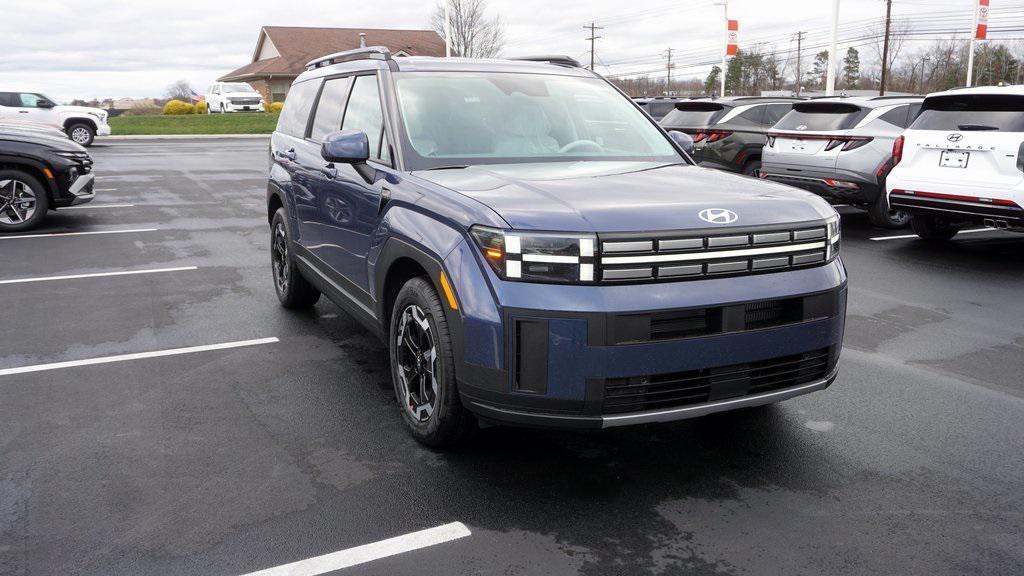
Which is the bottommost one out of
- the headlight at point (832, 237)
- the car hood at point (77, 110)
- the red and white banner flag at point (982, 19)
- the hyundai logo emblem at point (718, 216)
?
the headlight at point (832, 237)

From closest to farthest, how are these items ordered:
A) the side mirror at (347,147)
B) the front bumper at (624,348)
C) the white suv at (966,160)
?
the front bumper at (624,348)
the side mirror at (347,147)
the white suv at (966,160)

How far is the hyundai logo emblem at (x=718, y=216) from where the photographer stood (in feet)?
11.5

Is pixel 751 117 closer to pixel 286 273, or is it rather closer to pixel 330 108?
pixel 286 273

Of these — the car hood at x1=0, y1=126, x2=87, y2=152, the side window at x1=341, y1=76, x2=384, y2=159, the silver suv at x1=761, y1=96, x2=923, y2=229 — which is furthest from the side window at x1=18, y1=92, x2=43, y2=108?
the side window at x1=341, y1=76, x2=384, y2=159

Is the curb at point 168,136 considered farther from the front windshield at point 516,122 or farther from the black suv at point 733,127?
the front windshield at point 516,122

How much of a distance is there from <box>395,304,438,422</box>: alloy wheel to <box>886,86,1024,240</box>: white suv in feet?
21.5

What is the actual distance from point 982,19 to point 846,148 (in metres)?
22.1

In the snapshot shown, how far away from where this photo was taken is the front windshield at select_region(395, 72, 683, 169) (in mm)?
4633

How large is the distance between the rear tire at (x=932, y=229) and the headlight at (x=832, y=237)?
6972 millimetres

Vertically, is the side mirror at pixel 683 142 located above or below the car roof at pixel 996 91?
below

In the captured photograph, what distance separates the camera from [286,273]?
6.84 metres

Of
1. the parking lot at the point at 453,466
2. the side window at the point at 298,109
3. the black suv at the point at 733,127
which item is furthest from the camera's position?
the black suv at the point at 733,127

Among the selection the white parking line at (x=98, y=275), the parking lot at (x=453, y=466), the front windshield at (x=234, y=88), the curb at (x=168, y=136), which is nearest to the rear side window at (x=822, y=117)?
the parking lot at (x=453, y=466)

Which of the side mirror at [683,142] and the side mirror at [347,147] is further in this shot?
the side mirror at [683,142]
